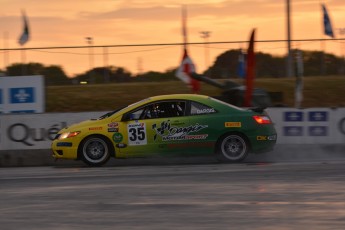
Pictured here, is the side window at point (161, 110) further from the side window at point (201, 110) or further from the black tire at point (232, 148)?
the black tire at point (232, 148)

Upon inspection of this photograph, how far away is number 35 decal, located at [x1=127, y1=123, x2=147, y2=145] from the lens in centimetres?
1487

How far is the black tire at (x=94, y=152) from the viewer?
588 inches

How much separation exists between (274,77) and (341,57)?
3309 mm

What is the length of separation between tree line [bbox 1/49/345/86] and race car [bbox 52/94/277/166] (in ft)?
37.4

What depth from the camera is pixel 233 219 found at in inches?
319

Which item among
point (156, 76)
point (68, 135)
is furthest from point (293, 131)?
point (156, 76)

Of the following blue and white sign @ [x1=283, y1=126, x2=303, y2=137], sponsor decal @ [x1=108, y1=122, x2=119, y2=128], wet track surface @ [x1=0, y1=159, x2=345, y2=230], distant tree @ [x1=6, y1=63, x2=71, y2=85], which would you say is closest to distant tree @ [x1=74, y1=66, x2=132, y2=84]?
distant tree @ [x1=6, y1=63, x2=71, y2=85]

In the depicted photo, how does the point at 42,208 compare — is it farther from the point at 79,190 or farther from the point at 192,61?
the point at 192,61

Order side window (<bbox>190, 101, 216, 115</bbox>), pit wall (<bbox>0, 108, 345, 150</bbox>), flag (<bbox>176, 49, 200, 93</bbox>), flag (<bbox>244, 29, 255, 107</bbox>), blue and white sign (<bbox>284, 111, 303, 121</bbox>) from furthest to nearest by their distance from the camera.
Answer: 1. flag (<bbox>176, 49, 200, 93</bbox>)
2. flag (<bbox>244, 29, 255, 107</bbox>)
3. blue and white sign (<bbox>284, 111, 303, 121</bbox>)
4. pit wall (<bbox>0, 108, 345, 150</bbox>)
5. side window (<bbox>190, 101, 216, 115</bbox>)

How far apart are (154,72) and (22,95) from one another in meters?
6.65

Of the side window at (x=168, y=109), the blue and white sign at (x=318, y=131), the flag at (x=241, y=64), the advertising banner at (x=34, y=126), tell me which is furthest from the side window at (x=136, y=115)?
the flag at (x=241, y=64)

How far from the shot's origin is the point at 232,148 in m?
14.9

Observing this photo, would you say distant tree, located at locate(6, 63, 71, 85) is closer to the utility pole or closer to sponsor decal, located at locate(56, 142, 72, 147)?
the utility pole

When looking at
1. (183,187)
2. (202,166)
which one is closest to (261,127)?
(202,166)
